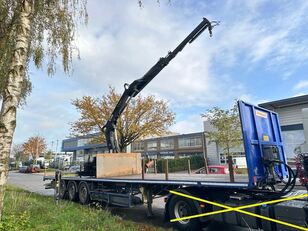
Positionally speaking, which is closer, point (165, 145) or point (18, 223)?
point (18, 223)

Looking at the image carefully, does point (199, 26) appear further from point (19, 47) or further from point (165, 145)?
point (165, 145)

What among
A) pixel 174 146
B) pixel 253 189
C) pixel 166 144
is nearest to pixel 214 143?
pixel 174 146

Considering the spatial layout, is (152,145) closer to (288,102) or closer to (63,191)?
(288,102)

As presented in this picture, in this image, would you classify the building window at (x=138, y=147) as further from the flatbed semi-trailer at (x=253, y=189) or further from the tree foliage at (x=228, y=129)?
the flatbed semi-trailer at (x=253, y=189)

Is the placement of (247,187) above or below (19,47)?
below

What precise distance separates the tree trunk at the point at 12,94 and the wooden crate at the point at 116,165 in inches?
251

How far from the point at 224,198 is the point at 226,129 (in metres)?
23.0

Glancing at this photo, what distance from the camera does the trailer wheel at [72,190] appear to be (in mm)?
12336

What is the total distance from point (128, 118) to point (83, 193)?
19639 mm

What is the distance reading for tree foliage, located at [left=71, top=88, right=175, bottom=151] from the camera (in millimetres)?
30812

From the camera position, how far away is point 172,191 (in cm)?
780

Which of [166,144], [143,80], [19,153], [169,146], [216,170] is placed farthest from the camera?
[19,153]

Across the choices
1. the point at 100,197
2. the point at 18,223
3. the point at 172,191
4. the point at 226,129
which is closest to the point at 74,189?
the point at 100,197

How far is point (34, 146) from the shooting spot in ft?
252
